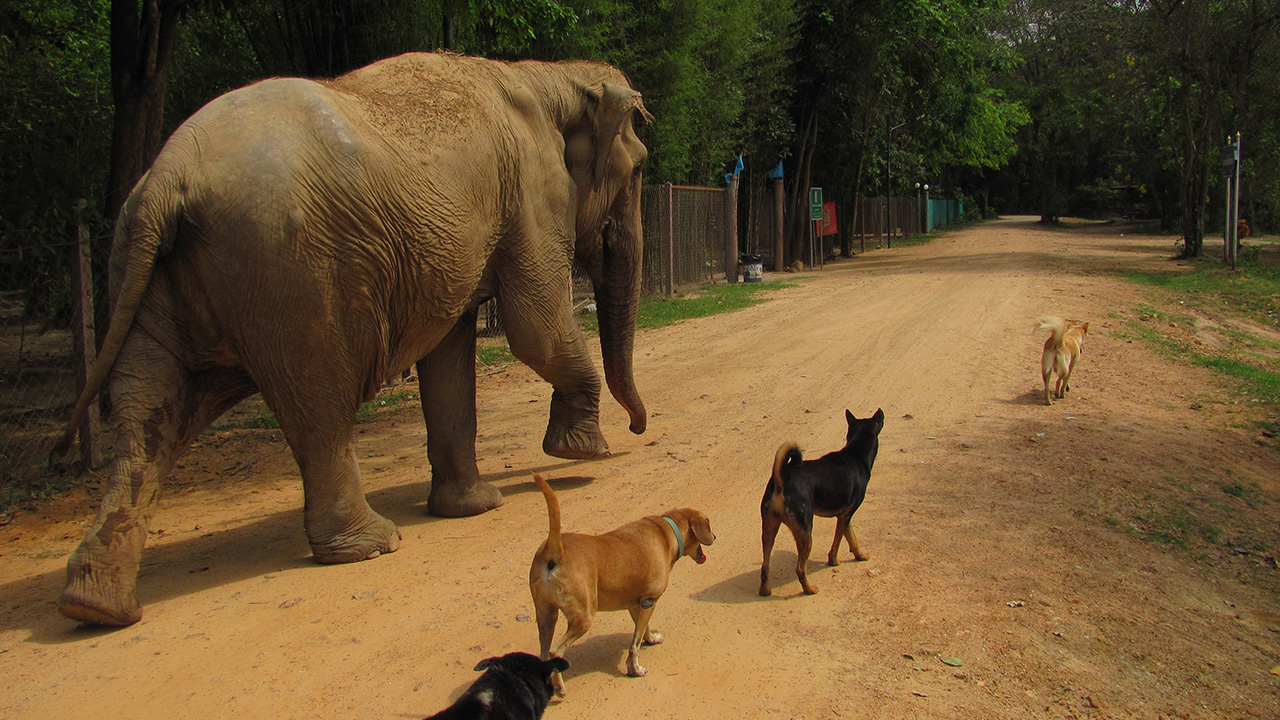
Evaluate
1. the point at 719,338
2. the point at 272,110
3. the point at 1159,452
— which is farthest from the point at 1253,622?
the point at 719,338

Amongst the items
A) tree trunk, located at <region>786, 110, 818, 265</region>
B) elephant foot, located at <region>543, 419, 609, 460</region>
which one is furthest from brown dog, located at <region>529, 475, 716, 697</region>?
tree trunk, located at <region>786, 110, 818, 265</region>

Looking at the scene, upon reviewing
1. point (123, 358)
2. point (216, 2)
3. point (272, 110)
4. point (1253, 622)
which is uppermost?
point (216, 2)

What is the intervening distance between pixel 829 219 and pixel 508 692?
28.7 meters

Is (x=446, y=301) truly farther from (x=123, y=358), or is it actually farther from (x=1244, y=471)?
(x=1244, y=471)

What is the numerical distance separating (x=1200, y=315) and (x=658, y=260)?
31.8ft

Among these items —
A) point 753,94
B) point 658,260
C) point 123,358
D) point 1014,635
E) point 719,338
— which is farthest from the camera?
point 753,94

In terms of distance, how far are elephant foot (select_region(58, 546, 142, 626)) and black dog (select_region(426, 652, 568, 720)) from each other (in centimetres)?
224

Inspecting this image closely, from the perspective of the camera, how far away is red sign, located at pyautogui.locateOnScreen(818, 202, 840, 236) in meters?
29.6

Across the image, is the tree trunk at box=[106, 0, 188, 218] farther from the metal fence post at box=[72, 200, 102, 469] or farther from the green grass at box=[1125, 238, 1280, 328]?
the green grass at box=[1125, 238, 1280, 328]

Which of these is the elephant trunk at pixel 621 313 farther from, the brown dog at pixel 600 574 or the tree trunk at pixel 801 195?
the tree trunk at pixel 801 195

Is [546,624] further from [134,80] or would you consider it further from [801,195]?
[801,195]

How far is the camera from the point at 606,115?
21.5 feet

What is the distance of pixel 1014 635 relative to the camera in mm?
4258

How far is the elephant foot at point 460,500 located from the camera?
6.15m
